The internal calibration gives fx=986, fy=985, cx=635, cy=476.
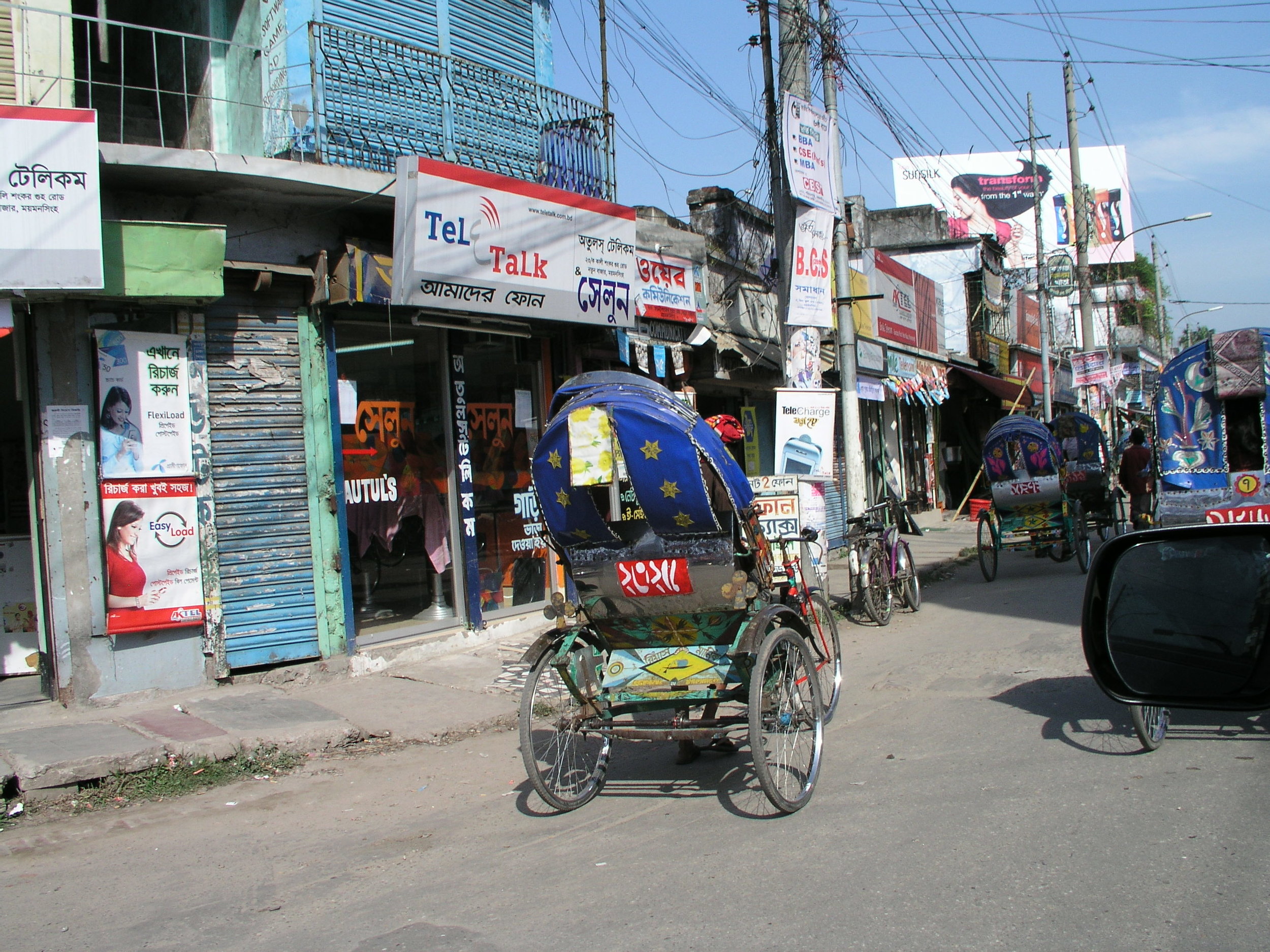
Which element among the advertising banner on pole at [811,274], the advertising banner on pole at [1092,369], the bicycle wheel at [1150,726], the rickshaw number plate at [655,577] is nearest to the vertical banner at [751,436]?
the advertising banner on pole at [811,274]

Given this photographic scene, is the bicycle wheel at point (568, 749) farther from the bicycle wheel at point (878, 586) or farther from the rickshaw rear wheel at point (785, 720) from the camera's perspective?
the bicycle wheel at point (878, 586)

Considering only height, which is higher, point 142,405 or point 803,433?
point 142,405

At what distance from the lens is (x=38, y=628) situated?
8.03 m

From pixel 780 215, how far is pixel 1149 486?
9000 mm

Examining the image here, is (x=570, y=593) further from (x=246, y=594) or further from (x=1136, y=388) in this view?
(x=1136, y=388)

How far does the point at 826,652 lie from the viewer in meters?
6.64

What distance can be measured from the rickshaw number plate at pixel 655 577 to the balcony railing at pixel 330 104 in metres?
5.49

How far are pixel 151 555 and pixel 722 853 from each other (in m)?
5.53

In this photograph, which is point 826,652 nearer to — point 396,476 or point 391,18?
point 396,476

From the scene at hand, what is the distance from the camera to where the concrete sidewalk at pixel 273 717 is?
20.1 ft

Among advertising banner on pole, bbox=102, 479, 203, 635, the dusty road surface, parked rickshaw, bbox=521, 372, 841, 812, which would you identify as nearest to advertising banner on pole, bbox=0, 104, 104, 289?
advertising banner on pole, bbox=102, 479, 203, 635

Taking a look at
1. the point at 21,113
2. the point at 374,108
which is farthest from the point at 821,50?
the point at 21,113

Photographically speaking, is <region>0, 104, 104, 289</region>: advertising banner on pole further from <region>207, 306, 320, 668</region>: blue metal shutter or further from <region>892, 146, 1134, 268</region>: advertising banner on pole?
<region>892, 146, 1134, 268</region>: advertising banner on pole

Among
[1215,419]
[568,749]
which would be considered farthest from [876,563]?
[568,749]
